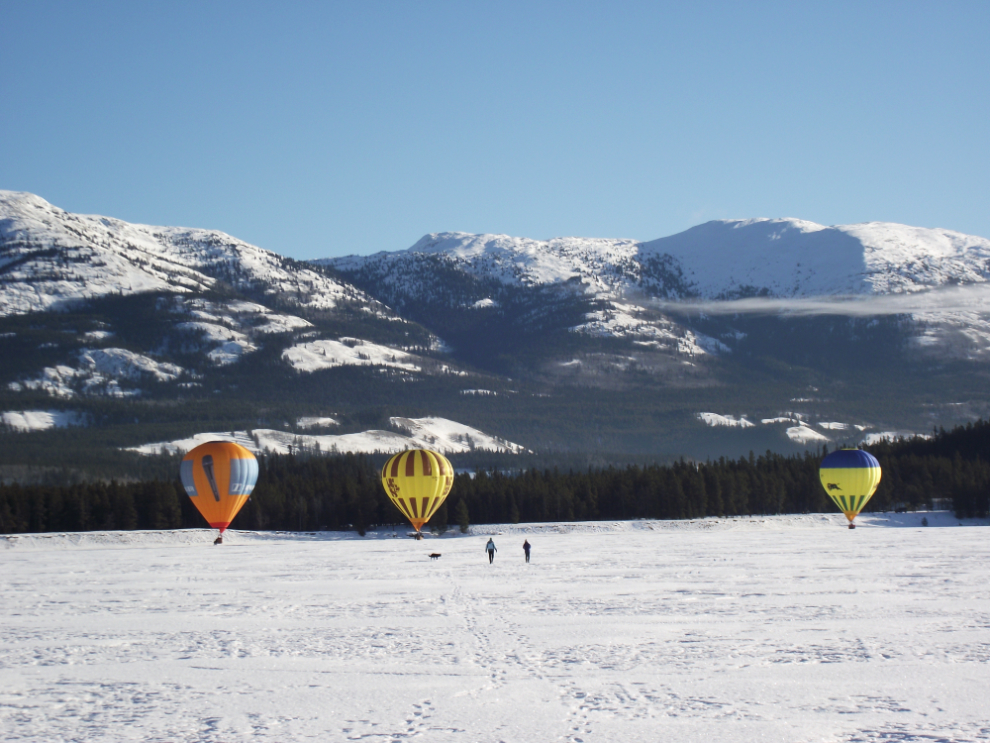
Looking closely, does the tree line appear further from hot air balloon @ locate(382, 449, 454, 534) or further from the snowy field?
the snowy field

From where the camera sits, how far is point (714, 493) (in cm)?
13538

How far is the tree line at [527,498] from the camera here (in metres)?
114

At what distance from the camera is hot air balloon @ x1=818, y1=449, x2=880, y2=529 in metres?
103

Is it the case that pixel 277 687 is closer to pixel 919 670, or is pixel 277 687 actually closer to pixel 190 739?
pixel 190 739

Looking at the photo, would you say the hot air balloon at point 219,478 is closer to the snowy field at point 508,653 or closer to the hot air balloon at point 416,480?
the hot air balloon at point 416,480

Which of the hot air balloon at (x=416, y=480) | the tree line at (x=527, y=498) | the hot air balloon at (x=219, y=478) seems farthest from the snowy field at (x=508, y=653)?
the tree line at (x=527, y=498)

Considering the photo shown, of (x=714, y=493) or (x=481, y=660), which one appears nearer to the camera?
(x=481, y=660)

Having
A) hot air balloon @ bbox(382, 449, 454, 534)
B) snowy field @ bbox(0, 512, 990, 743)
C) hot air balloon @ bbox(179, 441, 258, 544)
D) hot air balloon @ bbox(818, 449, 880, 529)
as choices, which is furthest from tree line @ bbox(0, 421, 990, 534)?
snowy field @ bbox(0, 512, 990, 743)

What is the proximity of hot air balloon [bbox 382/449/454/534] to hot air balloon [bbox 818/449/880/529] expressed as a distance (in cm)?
4024

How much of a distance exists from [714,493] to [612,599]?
325 feet

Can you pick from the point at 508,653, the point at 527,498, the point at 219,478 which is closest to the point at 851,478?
the point at 527,498

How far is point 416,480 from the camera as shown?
88.2m

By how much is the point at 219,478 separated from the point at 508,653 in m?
59.5

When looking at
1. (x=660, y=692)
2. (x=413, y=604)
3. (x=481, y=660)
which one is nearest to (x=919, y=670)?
(x=660, y=692)
